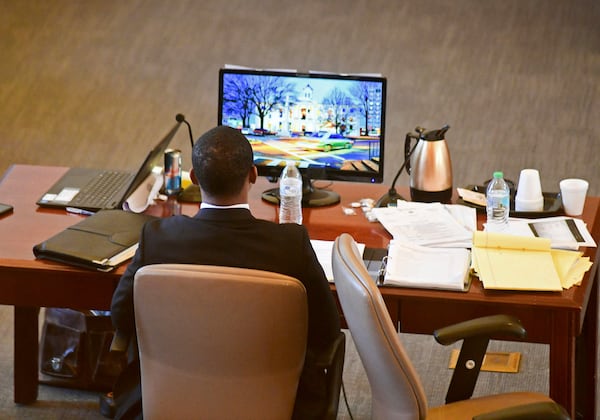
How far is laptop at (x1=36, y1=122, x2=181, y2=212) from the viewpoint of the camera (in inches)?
127

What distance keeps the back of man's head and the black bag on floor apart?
1.06 metres

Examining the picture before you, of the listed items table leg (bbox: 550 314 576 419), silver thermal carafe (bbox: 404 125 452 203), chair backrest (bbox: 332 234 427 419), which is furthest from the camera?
silver thermal carafe (bbox: 404 125 452 203)

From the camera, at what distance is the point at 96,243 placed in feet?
9.43

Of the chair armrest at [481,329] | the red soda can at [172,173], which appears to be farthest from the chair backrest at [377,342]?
the red soda can at [172,173]

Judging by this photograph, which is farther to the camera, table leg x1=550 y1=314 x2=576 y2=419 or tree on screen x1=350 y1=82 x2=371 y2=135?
tree on screen x1=350 y1=82 x2=371 y2=135

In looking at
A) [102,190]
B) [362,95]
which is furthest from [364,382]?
[102,190]

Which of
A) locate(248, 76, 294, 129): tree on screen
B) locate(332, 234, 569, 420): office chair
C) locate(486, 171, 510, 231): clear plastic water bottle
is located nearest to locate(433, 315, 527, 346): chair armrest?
locate(332, 234, 569, 420): office chair

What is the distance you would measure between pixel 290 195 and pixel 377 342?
1.15 metres

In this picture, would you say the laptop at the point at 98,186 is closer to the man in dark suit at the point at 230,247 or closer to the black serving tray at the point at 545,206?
the man in dark suit at the point at 230,247

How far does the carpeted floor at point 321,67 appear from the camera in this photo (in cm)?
564

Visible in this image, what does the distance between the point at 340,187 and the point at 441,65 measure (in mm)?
3124

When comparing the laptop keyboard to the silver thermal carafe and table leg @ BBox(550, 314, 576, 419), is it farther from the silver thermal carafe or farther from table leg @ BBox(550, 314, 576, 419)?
table leg @ BBox(550, 314, 576, 419)

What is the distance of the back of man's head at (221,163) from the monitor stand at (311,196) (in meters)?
0.87

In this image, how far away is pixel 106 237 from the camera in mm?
2914
